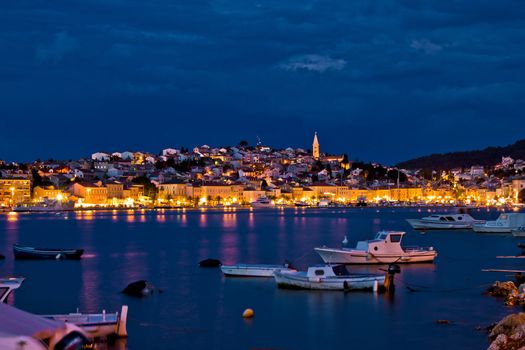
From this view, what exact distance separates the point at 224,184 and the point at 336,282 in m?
118

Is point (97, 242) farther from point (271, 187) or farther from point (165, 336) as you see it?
point (271, 187)

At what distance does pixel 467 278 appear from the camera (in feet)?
83.5

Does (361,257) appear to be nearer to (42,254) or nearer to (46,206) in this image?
(42,254)

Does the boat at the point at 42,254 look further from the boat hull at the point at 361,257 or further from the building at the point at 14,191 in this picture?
the building at the point at 14,191

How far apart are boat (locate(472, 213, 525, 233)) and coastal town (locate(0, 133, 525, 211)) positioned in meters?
82.9

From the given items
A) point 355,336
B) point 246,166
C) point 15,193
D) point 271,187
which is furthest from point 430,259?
point 246,166

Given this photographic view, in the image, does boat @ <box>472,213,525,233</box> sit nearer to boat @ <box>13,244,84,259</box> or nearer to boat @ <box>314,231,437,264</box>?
boat @ <box>314,231,437,264</box>

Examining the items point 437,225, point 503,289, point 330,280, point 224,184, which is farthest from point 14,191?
point 503,289

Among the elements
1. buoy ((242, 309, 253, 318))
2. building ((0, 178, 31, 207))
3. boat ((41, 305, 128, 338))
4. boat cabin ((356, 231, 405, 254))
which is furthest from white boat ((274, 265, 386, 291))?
building ((0, 178, 31, 207))

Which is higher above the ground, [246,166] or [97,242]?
[246,166]

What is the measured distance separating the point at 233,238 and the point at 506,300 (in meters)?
32.8

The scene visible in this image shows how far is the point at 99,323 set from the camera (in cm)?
1412

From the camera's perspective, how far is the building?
4879 inches

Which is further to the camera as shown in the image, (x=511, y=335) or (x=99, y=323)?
(x=99, y=323)
